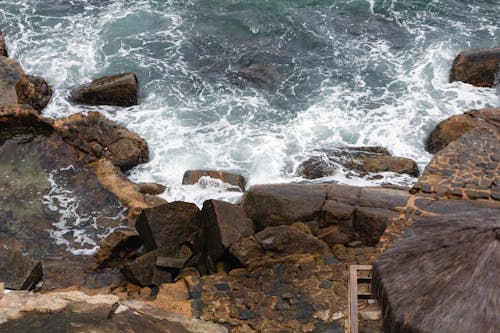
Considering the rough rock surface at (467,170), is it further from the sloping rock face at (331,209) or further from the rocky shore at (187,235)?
the sloping rock face at (331,209)

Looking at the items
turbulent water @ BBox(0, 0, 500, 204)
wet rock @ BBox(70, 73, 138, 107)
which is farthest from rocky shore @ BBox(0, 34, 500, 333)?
wet rock @ BBox(70, 73, 138, 107)

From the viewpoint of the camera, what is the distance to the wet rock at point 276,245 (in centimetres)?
906

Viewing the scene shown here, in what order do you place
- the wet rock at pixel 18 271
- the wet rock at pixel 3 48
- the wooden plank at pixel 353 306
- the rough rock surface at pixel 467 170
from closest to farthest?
the wooden plank at pixel 353 306 < the wet rock at pixel 18 271 < the rough rock surface at pixel 467 170 < the wet rock at pixel 3 48

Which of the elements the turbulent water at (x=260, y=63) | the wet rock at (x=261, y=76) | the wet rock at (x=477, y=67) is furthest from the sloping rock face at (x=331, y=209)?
the wet rock at (x=477, y=67)

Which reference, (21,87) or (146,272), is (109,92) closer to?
(21,87)

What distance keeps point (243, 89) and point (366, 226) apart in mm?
8624

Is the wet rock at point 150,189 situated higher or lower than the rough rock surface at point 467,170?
lower

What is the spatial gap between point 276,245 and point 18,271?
445cm

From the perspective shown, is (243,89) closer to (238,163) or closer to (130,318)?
(238,163)

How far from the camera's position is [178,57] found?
18.6 meters

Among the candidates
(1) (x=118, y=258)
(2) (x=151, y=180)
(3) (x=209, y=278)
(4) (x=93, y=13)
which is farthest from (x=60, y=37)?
(3) (x=209, y=278)

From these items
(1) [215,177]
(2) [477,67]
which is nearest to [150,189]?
(1) [215,177]

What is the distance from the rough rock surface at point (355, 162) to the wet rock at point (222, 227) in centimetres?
396

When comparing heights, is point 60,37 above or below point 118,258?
above
